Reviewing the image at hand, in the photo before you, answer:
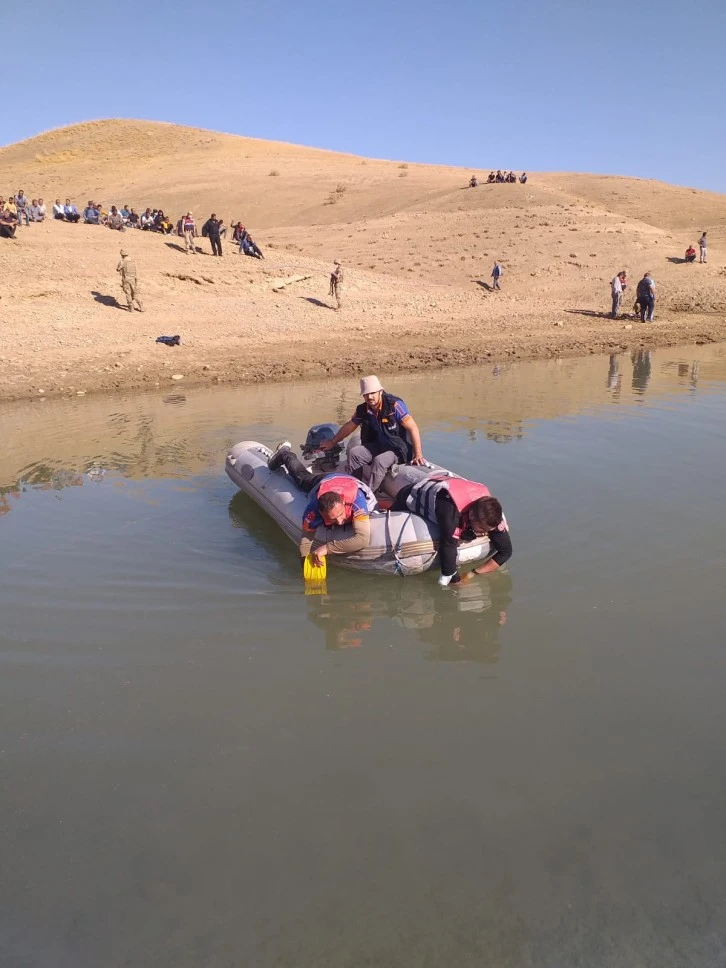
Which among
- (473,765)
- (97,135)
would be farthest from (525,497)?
(97,135)

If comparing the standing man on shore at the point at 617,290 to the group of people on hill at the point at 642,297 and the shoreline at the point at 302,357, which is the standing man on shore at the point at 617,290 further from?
the shoreline at the point at 302,357

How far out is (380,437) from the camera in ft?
24.8

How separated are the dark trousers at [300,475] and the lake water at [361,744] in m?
0.63

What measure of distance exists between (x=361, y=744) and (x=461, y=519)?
2.36 m

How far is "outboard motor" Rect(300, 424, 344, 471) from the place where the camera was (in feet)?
27.1

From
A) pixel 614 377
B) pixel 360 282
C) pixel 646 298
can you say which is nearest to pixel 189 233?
pixel 360 282

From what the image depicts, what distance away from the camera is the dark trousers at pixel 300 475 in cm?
743

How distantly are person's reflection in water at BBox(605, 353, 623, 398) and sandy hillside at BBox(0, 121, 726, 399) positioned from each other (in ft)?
5.14

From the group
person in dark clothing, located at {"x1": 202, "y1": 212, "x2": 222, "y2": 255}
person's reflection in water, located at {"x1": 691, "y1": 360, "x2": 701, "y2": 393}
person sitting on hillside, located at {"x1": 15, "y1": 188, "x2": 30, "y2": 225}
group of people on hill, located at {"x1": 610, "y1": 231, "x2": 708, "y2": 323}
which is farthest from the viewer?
person sitting on hillside, located at {"x1": 15, "y1": 188, "x2": 30, "y2": 225}

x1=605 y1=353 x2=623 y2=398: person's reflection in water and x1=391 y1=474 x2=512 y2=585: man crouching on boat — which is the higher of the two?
x1=605 y1=353 x2=623 y2=398: person's reflection in water

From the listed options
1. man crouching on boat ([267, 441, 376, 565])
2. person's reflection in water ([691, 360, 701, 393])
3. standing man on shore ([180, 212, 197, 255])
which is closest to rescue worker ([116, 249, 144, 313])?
standing man on shore ([180, 212, 197, 255])

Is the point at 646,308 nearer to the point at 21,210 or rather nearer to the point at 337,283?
the point at 337,283

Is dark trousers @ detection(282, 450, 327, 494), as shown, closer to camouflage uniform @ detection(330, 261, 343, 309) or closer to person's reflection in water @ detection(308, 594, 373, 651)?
person's reflection in water @ detection(308, 594, 373, 651)

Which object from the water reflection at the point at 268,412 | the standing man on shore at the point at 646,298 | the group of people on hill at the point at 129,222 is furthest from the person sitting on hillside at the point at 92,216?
the standing man on shore at the point at 646,298
